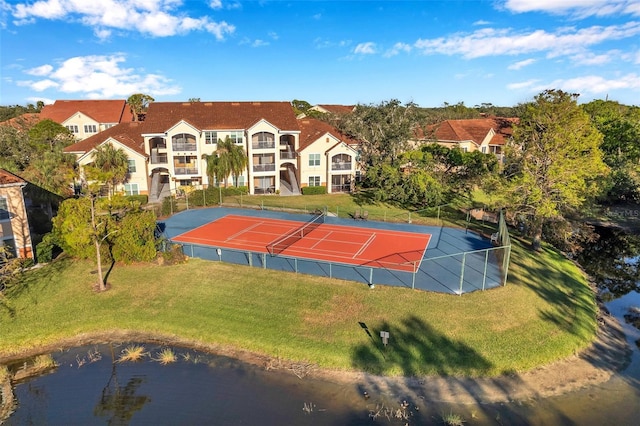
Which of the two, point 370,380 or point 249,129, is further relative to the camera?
point 249,129

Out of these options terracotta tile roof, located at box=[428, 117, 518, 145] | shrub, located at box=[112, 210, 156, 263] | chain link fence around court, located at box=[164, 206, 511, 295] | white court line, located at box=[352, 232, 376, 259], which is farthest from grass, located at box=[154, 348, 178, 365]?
terracotta tile roof, located at box=[428, 117, 518, 145]

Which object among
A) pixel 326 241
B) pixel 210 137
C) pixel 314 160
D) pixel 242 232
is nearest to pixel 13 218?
pixel 242 232

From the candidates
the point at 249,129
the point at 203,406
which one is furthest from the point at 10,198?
the point at 249,129

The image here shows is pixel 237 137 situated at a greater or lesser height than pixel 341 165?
greater

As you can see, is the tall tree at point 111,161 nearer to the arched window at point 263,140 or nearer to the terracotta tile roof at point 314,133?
the arched window at point 263,140

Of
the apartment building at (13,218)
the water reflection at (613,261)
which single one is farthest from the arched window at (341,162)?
the apartment building at (13,218)

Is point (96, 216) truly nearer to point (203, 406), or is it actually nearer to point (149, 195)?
point (203, 406)

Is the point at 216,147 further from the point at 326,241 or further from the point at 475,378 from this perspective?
the point at 475,378
